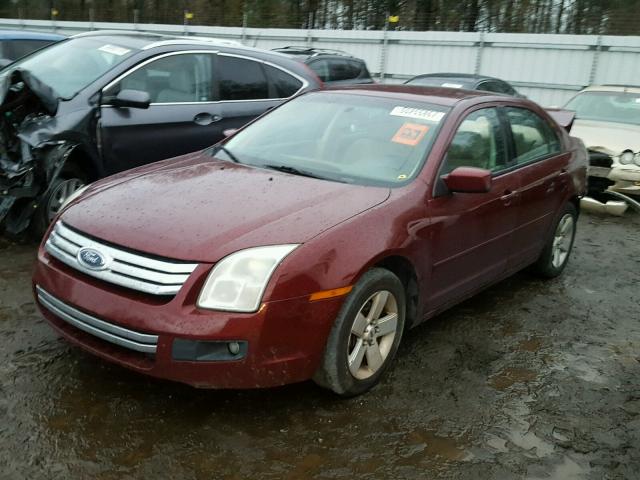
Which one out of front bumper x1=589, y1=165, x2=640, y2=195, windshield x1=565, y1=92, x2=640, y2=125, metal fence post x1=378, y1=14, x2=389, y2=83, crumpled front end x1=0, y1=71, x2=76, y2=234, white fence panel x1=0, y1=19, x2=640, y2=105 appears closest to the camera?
crumpled front end x1=0, y1=71, x2=76, y2=234

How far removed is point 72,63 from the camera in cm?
556

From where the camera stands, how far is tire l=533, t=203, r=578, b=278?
502 centimetres

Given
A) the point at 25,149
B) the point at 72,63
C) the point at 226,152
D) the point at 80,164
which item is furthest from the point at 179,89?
the point at 226,152

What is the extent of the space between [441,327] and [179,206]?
2001mm

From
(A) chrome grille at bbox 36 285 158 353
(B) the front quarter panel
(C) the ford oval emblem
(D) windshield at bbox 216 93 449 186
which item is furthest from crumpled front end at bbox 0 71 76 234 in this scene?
(B) the front quarter panel

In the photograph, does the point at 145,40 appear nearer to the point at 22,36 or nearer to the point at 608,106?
the point at 22,36

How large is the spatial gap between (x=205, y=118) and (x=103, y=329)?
334cm

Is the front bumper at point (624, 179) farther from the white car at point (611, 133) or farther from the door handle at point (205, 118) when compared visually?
the door handle at point (205, 118)

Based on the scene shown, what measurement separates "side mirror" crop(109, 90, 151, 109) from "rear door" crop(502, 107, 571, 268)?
9.20 feet

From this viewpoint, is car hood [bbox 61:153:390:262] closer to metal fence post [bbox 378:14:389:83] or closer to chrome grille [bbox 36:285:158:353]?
chrome grille [bbox 36:285:158:353]

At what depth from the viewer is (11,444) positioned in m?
2.64

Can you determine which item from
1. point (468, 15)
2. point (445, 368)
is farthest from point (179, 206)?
point (468, 15)

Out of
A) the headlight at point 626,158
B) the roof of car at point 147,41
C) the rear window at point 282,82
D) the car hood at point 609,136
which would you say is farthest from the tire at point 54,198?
the headlight at point 626,158

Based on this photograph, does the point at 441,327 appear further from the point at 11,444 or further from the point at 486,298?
the point at 11,444
